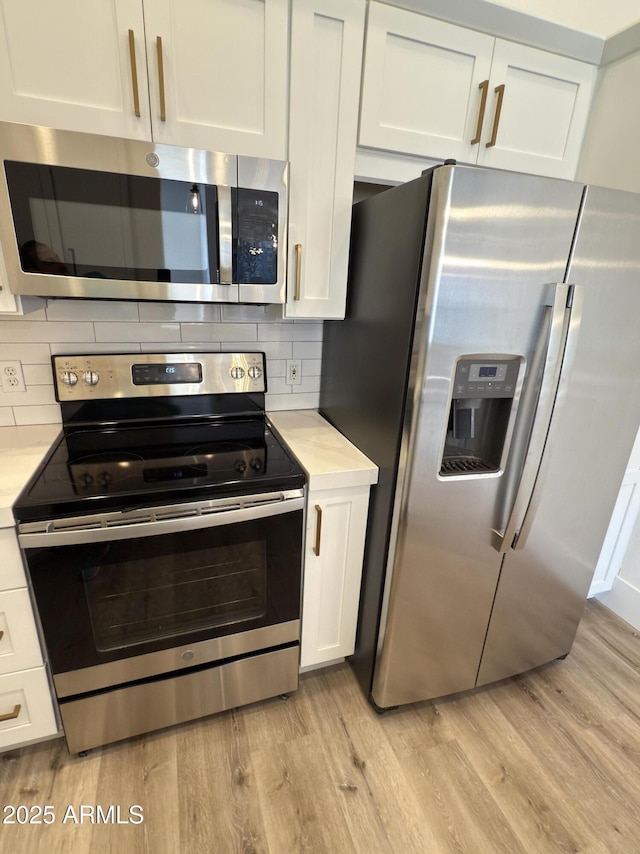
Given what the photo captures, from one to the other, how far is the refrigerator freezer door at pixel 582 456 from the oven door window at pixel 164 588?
78cm

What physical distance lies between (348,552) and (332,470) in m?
0.33

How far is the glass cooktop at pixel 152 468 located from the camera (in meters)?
1.11

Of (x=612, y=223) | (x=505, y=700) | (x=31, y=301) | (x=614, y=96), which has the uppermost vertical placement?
(x=614, y=96)

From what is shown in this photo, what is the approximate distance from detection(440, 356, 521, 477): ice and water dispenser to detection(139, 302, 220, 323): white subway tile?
977mm

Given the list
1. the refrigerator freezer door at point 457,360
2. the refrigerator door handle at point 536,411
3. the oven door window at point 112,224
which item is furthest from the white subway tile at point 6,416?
the refrigerator door handle at point 536,411

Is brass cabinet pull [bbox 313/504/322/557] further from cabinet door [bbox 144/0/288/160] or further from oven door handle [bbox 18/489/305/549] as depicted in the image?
cabinet door [bbox 144/0/288/160]

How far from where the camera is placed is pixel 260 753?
142 centimetres

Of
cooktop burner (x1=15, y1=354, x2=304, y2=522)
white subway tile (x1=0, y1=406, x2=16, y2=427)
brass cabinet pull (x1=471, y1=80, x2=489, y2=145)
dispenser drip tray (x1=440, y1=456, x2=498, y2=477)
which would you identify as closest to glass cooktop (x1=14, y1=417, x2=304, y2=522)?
cooktop burner (x1=15, y1=354, x2=304, y2=522)

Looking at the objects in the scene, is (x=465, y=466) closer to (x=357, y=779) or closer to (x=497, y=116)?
(x=357, y=779)

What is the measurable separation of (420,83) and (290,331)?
3.03 ft

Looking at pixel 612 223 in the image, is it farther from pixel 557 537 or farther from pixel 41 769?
pixel 41 769

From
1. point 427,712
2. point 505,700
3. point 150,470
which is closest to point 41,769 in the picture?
point 150,470

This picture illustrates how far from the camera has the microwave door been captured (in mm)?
1258

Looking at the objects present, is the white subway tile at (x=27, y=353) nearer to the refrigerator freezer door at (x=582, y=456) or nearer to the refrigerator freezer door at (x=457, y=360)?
the refrigerator freezer door at (x=457, y=360)
